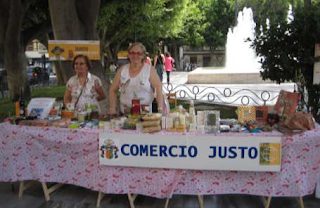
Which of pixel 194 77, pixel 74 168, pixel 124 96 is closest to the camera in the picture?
pixel 74 168

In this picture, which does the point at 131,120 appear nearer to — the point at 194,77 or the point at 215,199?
the point at 215,199

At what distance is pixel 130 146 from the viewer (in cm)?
496

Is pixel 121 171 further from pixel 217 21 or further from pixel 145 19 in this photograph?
pixel 217 21

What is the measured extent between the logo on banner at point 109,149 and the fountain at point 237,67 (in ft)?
26.2

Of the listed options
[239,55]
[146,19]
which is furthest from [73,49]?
[239,55]

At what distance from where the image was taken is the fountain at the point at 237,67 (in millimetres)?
21344

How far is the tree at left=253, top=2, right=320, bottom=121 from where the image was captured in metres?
7.47

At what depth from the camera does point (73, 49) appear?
8.46 meters

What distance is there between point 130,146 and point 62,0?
5.58m

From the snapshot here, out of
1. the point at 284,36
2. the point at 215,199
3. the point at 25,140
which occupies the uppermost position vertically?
the point at 284,36

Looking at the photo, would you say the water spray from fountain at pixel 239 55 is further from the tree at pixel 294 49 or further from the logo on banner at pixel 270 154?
the logo on banner at pixel 270 154

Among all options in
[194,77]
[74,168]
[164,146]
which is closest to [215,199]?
[164,146]

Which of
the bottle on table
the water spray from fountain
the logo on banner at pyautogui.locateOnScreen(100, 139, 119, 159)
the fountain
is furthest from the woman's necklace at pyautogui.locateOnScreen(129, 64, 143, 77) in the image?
the water spray from fountain

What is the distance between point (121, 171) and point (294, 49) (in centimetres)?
414
